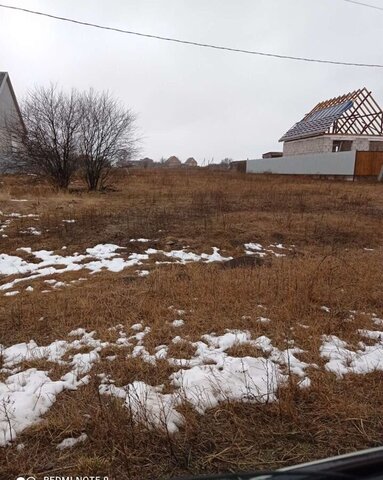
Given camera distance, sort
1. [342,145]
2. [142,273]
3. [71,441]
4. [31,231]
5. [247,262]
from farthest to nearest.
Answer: [342,145] < [31,231] < [247,262] < [142,273] < [71,441]

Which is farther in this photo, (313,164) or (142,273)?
(313,164)

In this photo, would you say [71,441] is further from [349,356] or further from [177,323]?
[349,356]

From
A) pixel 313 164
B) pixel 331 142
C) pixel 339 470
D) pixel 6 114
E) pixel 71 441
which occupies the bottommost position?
pixel 71 441

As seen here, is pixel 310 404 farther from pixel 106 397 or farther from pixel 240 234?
pixel 240 234

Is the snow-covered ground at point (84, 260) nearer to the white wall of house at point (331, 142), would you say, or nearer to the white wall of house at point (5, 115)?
the white wall of house at point (5, 115)

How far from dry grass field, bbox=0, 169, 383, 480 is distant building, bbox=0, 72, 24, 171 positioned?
11.9 metres

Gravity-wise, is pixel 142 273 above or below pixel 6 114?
below

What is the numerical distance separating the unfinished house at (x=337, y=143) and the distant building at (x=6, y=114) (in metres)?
19.9

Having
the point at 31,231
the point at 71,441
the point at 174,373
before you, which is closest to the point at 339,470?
the point at 71,441

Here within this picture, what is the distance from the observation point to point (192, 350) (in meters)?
3.23

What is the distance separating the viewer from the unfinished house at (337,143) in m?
22.9

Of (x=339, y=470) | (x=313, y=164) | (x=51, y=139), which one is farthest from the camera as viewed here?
(x=313, y=164)

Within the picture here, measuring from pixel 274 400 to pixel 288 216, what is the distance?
783 cm

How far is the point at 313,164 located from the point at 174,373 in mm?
27365
